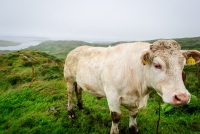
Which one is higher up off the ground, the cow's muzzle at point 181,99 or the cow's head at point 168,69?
the cow's head at point 168,69

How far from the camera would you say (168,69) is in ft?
9.61

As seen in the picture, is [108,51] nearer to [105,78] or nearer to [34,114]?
[105,78]

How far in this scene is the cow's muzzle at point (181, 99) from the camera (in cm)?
264

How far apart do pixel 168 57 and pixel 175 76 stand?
0.37 meters

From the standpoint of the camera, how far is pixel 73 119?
6.23 metres

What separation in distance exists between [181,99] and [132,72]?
1.49 metres

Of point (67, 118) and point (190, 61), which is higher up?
point (190, 61)

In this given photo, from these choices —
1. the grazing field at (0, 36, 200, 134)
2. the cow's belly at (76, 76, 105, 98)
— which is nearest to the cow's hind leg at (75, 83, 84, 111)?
the grazing field at (0, 36, 200, 134)

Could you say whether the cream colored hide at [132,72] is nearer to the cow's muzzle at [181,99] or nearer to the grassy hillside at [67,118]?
the cow's muzzle at [181,99]

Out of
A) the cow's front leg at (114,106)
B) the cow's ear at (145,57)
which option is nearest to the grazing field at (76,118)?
the cow's front leg at (114,106)

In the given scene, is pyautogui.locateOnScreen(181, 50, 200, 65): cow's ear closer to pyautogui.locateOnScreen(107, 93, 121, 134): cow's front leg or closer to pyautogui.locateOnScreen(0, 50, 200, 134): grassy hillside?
pyautogui.locateOnScreen(0, 50, 200, 134): grassy hillside

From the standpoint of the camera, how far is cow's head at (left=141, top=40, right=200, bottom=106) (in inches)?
108

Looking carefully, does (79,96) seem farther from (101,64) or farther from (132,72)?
(132,72)

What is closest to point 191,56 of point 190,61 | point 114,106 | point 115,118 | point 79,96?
point 190,61
